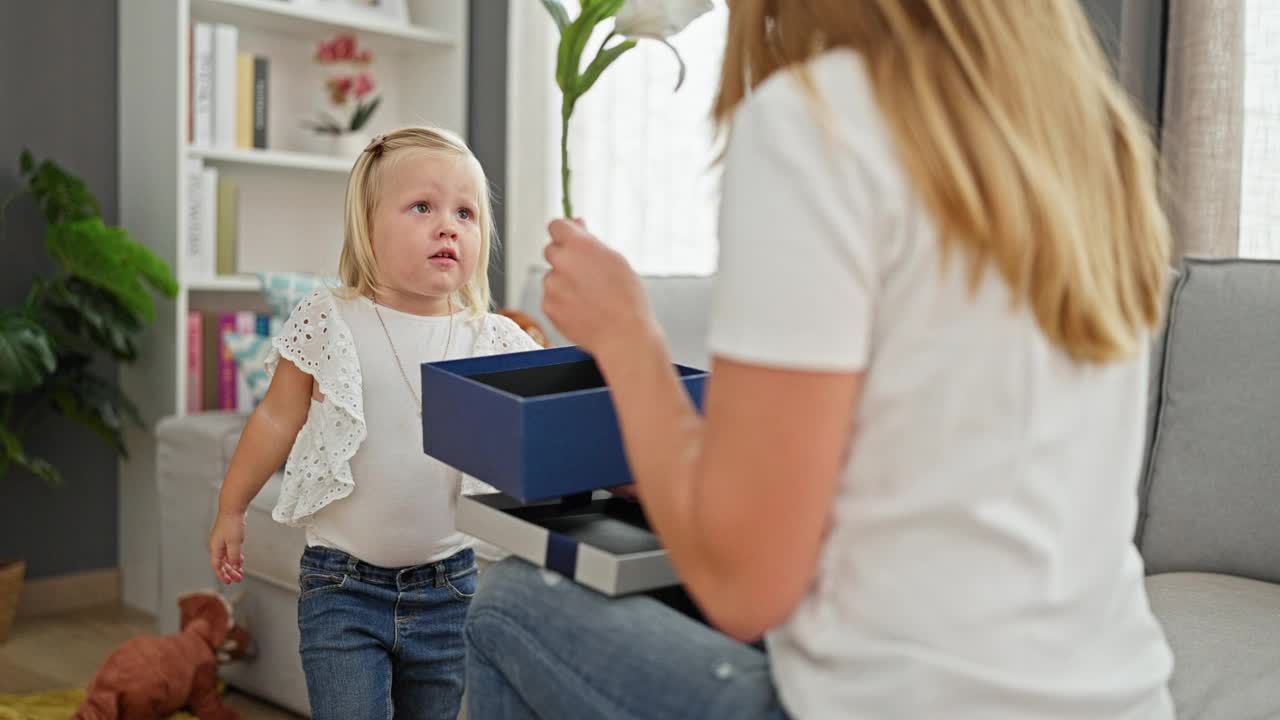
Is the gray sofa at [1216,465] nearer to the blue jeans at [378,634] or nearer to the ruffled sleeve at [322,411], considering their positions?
the blue jeans at [378,634]

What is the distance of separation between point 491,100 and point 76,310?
4.39ft

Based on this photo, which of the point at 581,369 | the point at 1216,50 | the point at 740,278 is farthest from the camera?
the point at 1216,50

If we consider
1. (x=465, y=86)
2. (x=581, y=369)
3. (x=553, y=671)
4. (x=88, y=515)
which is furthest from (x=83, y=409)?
(x=553, y=671)

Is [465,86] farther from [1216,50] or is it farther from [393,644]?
[393,644]

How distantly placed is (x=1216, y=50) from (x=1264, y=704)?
4.48 feet

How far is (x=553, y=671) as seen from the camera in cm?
89

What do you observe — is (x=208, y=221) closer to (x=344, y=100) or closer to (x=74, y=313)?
(x=74, y=313)

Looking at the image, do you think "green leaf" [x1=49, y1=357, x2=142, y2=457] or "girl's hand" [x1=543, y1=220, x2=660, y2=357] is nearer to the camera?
"girl's hand" [x1=543, y1=220, x2=660, y2=357]

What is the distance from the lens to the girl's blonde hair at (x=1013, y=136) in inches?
27.5

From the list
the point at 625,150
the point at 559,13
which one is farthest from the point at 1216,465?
the point at 625,150

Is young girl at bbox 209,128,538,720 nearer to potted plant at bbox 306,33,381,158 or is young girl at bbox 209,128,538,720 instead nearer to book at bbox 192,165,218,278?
book at bbox 192,165,218,278

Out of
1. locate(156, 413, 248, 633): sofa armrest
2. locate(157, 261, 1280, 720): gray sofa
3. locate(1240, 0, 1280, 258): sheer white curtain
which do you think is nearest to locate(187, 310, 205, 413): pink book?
locate(156, 413, 248, 633): sofa armrest

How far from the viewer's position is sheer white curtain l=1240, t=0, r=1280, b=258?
2096 millimetres

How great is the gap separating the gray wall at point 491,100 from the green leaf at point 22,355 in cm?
128
